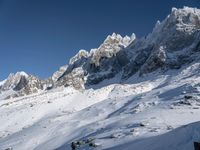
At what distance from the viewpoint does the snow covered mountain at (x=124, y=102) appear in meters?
38.2

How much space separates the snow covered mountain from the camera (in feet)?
125

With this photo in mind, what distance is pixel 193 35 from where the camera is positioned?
12031 centimetres

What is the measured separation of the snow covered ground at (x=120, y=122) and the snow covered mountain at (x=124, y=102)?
0.29ft

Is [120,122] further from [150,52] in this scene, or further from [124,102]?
[150,52]

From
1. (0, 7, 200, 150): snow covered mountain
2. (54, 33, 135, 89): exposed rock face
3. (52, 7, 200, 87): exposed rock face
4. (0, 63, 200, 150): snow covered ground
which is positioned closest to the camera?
(0, 63, 200, 150): snow covered ground

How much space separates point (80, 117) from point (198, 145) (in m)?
45.4

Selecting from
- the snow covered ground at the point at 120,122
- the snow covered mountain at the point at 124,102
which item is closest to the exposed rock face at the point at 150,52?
the snow covered mountain at the point at 124,102

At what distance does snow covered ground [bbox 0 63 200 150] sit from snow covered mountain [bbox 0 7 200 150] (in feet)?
0.29

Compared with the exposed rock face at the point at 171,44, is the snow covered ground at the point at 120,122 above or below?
below

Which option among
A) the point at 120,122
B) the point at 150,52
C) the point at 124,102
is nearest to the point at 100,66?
the point at 150,52

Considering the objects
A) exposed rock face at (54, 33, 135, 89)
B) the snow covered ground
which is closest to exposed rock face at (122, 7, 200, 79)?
exposed rock face at (54, 33, 135, 89)

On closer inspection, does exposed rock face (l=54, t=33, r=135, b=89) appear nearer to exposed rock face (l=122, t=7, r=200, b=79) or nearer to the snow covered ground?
exposed rock face (l=122, t=7, r=200, b=79)

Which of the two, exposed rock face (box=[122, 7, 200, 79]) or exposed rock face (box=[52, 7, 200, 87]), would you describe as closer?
exposed rock face (box=[122, 7, 200, 79])

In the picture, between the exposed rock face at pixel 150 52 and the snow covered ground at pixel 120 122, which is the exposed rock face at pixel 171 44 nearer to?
the exposed rock face at pixel 150 52
